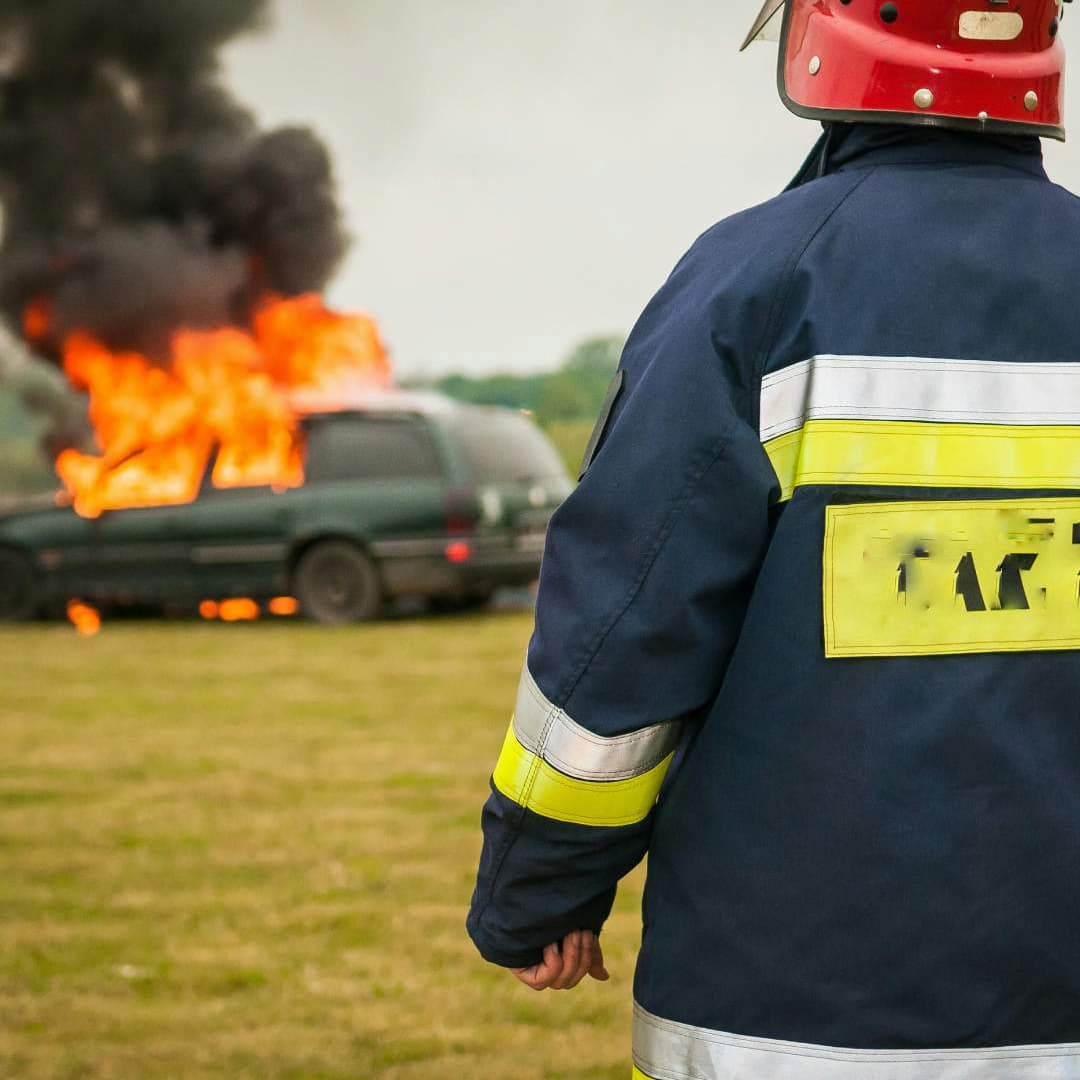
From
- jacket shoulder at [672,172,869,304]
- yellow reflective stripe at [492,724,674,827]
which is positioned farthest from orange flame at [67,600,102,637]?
jacket shoulder at [672,172,869,304]

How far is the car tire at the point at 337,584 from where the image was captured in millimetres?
12422

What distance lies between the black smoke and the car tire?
5.14 metres

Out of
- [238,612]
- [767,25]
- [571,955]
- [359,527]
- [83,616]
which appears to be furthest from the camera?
[83,616]

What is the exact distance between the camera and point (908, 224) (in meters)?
1.80

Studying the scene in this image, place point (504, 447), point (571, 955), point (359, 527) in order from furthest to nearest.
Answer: point (504, 447), point (359, 527), point (571, 955)

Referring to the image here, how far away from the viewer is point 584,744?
1.80 meters

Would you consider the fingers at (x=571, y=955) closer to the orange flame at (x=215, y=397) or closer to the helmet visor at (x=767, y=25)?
the helmet visor at (x=767, y=25)

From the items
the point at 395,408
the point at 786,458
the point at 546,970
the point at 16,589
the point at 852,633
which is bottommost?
the point at 16,589

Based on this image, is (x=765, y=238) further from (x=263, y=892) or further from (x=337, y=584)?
(x=337, y=584)

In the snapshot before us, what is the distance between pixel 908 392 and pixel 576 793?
555 millimetres

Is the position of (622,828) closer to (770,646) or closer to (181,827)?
(770,646)

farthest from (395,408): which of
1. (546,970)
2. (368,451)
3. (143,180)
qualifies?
(546,970)

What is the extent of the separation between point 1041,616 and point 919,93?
0.57m

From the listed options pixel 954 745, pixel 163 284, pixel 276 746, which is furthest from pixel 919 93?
pixel 163 284
